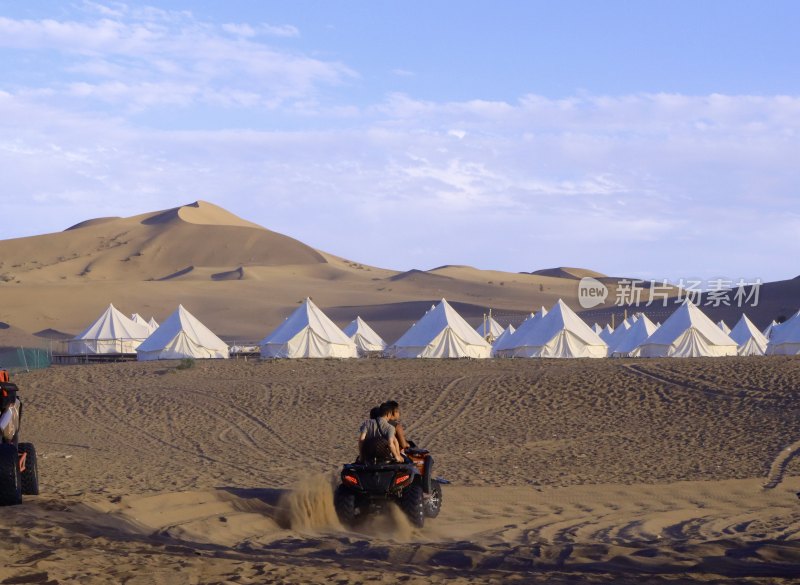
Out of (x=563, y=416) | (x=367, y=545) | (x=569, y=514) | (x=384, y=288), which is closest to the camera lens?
(x=367, y=545)

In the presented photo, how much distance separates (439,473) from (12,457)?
6.63 metres

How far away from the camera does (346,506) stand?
10.2 m

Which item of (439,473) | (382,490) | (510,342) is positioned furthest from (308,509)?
(510,342)

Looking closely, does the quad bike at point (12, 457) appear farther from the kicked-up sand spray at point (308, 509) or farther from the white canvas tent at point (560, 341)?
the white canvas tent at point (560, 341)

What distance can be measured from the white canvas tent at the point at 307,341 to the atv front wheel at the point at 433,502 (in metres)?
28.7

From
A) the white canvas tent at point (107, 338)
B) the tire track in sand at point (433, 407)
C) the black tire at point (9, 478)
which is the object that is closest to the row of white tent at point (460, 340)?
the white canvas tent at point (107, 338)

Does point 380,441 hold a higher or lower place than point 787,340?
lower

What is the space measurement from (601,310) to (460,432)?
68.1 meters

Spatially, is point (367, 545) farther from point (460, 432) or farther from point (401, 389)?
point (401, 389)

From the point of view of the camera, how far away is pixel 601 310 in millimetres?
86188

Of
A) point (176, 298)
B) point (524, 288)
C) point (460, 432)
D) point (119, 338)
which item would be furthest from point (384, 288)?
point (460, 432)

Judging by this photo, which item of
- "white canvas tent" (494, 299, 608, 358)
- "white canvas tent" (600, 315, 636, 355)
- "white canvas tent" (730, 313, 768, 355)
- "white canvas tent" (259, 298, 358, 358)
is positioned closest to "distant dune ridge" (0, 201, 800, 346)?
"white canvas tent" (730, 313, 768, 355)

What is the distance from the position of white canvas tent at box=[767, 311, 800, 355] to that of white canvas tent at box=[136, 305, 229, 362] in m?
21.4

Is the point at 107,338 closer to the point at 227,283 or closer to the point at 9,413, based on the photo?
the point at 9,413
